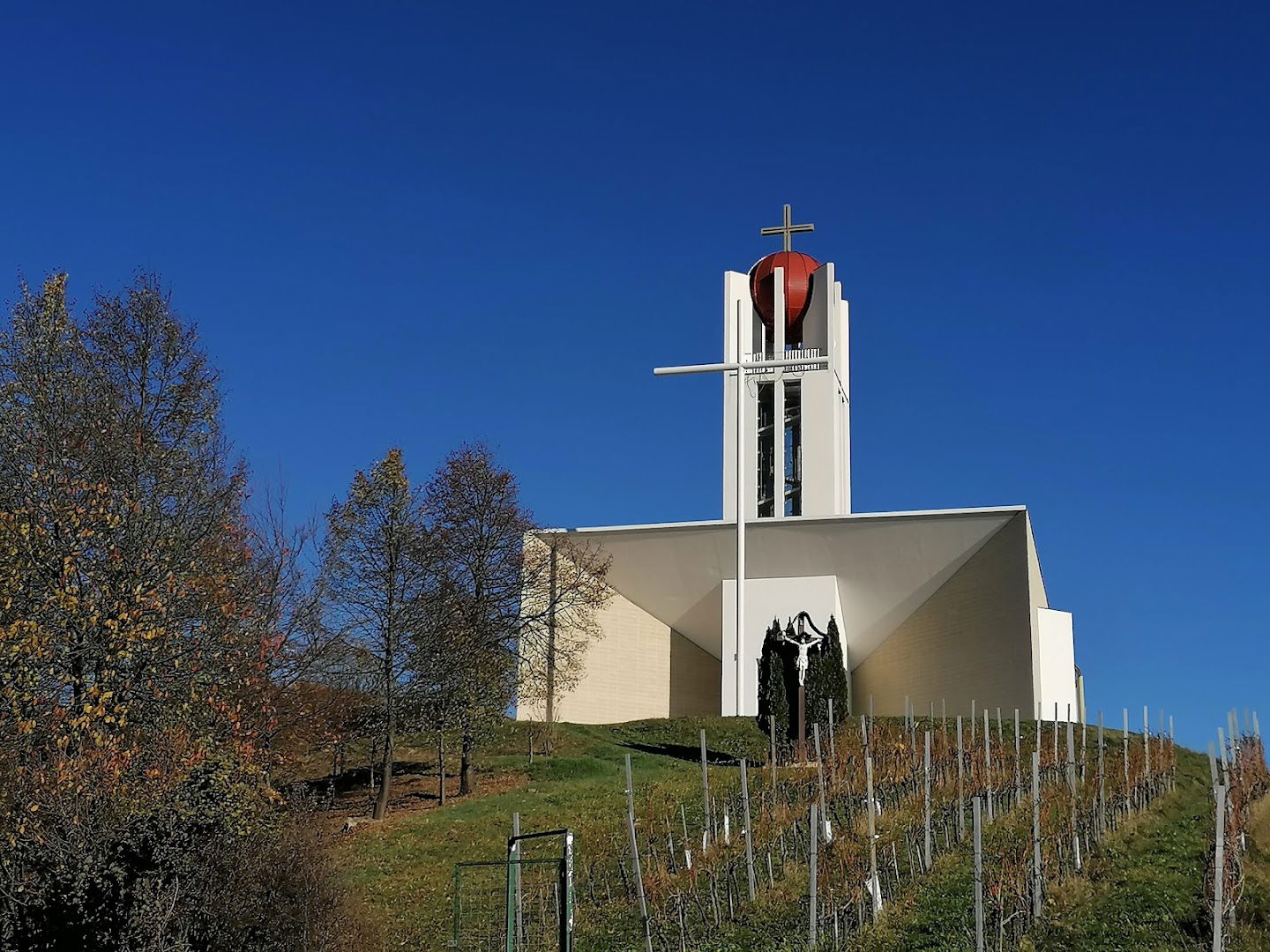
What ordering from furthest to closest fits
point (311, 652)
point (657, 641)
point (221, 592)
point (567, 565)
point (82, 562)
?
point (657, 641)
point (567, 565)
point (311, 652)
point (221, 592)
point (82, 562)

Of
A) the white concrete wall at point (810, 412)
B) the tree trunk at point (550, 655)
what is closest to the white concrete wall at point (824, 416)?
the white concrete wall at point (810, 412)

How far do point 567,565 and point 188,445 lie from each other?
13352mm

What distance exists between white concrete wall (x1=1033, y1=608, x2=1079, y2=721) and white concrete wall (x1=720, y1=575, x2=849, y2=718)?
4387 mm

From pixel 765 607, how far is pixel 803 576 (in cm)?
116

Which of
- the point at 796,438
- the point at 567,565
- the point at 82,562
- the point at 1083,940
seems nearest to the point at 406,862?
the point at 82,562

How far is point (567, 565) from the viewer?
3033 centimetres

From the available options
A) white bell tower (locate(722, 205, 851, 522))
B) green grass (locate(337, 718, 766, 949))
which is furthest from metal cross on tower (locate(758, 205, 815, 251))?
A: green grass (locate(337, 718, 766, 949))

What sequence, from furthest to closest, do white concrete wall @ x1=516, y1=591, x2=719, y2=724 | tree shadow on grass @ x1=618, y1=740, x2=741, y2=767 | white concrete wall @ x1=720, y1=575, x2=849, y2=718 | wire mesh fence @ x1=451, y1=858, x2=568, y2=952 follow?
white concrete wall @ x1=516, y1=591, x2=719, y2=724 → white concrete wall @ x1=720, y1=575, x2=849, y2=718 → tree shadow on grass @ x1=618, y1=740, x2=741, y2=767 → wire mesh fence @ x1=451, y1=858, x2=568, y2=952

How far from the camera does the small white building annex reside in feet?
101

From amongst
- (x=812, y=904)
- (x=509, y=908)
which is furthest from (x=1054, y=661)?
(x=509, y=908)

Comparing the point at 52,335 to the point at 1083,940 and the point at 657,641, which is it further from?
the point at 657,641

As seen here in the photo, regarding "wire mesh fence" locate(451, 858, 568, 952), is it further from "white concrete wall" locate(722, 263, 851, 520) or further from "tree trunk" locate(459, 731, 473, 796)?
"white concrete wall" locate(722, 263, 851, 520)

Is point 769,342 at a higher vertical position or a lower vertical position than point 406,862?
higher

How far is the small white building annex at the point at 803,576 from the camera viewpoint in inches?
1208
